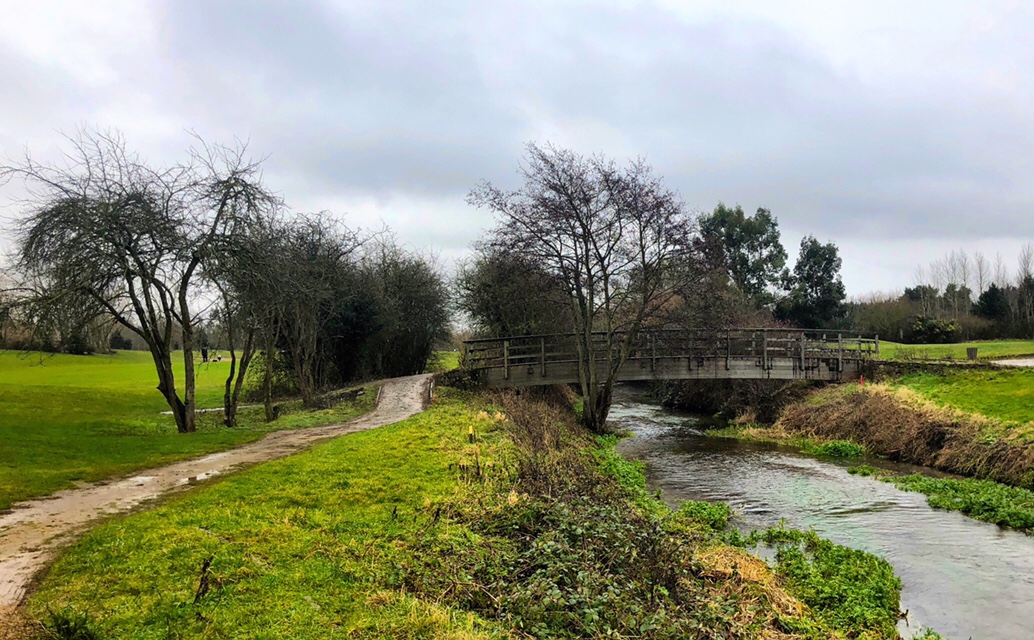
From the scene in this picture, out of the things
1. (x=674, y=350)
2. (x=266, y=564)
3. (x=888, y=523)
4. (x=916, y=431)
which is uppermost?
(x=674, y=350)

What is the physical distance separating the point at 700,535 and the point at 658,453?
9569mm

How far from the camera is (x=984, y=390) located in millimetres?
18438

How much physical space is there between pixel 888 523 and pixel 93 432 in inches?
657

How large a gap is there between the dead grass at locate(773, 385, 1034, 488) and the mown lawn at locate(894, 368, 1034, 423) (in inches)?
19.2

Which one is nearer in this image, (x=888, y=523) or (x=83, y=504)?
(x=83, y=504)

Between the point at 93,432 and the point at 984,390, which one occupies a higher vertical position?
the point at 984,390

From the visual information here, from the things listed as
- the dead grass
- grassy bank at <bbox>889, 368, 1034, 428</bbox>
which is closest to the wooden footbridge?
the dead grass

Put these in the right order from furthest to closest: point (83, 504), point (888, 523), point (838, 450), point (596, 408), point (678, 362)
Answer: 1. point (678, 362)
2. point (596, 408)
3. point (838, 450)
4. point (888, 523)
5. point (83, 504)

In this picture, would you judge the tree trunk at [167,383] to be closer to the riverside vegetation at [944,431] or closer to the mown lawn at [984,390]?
the riverside vegetation at [944,431]

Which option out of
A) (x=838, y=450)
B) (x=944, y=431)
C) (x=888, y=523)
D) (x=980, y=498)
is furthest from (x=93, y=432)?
(x=944, y=431)

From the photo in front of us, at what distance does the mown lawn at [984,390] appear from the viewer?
16.0m

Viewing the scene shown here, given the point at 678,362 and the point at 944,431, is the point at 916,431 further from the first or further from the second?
the point at 678,362

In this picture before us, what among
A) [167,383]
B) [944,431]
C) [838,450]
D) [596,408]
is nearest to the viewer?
[167,383]

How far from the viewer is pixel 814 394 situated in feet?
80.5
